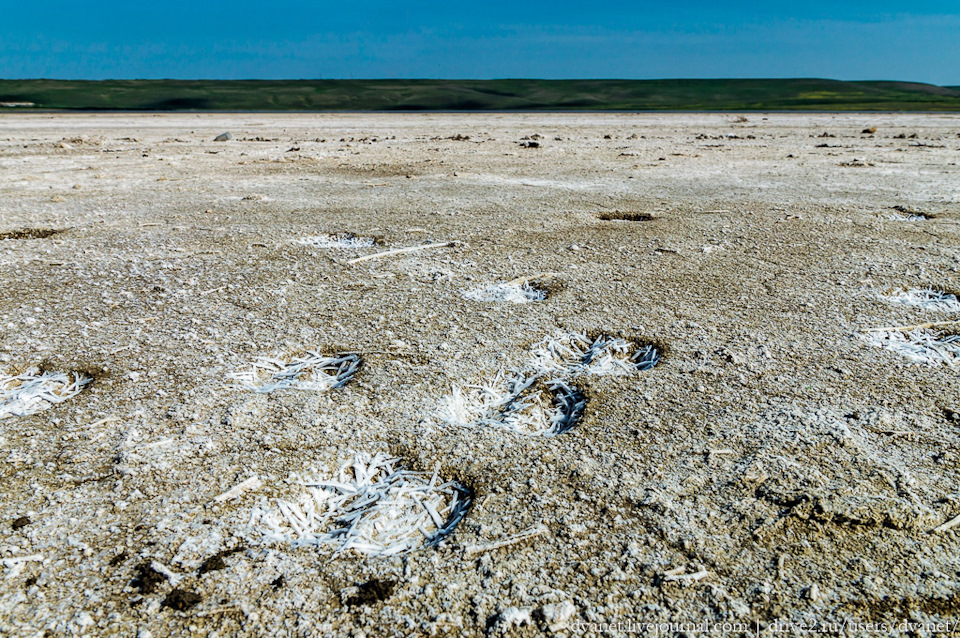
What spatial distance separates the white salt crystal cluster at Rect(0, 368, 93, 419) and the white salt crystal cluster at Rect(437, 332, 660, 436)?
1614mm

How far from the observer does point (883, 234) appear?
545cm

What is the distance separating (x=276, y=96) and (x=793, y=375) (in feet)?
248

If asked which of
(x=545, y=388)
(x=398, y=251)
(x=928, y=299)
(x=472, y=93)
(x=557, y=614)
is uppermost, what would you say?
(x=472, y=93)

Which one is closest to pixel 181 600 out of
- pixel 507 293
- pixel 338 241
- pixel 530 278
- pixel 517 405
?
pixel 517 405

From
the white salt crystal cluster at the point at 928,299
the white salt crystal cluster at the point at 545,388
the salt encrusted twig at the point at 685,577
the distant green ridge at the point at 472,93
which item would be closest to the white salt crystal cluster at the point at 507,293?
the white salt crystal cluster at the point at 545,388

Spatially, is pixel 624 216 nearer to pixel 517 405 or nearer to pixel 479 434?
pixel 517 405

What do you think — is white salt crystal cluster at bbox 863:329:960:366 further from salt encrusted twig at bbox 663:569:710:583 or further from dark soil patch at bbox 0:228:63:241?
dark soil patch at bbox 0:228:63:241

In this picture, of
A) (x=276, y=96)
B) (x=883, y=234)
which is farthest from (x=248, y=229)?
(x=276, y=96)

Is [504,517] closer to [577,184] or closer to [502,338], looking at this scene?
[502,338]

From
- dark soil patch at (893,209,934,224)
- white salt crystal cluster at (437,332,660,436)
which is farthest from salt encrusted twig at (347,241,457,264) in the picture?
dark soil patch at (893,209,934,224)

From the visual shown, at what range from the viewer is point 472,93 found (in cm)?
7588

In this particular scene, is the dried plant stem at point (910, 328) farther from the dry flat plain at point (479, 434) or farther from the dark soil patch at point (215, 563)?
the dark soil patch at point (215, 563)

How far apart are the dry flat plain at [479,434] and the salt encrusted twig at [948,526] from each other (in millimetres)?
14

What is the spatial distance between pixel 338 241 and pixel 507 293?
1.90 meters
